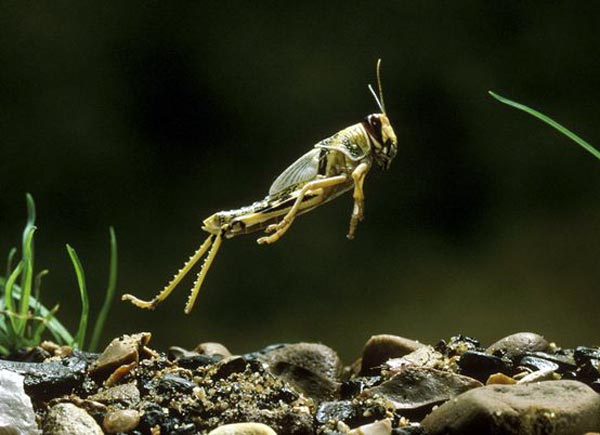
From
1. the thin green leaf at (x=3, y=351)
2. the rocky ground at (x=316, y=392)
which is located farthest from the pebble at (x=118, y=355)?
the thin green leaf at (x=3, y=351)

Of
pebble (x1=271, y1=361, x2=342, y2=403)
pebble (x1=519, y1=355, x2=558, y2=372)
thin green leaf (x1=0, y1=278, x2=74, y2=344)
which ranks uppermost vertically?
pebble (x1=519, y1=355, x2=558, y2=372)

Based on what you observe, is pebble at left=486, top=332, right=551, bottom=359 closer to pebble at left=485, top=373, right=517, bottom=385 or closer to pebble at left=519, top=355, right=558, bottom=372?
pebble at left=519, top=355, right=558, bottom=372

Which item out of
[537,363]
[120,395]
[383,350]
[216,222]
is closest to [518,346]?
[537,363]

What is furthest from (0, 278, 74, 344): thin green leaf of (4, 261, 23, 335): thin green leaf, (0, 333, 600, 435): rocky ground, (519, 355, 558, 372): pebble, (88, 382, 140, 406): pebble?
(519, 355, 558, 372): pebble

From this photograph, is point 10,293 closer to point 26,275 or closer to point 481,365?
point 26,275

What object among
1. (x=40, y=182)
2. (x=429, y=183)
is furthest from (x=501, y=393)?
(x=40, y=182)

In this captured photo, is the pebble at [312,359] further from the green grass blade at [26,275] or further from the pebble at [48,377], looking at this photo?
the green grass blade at [26,275]
